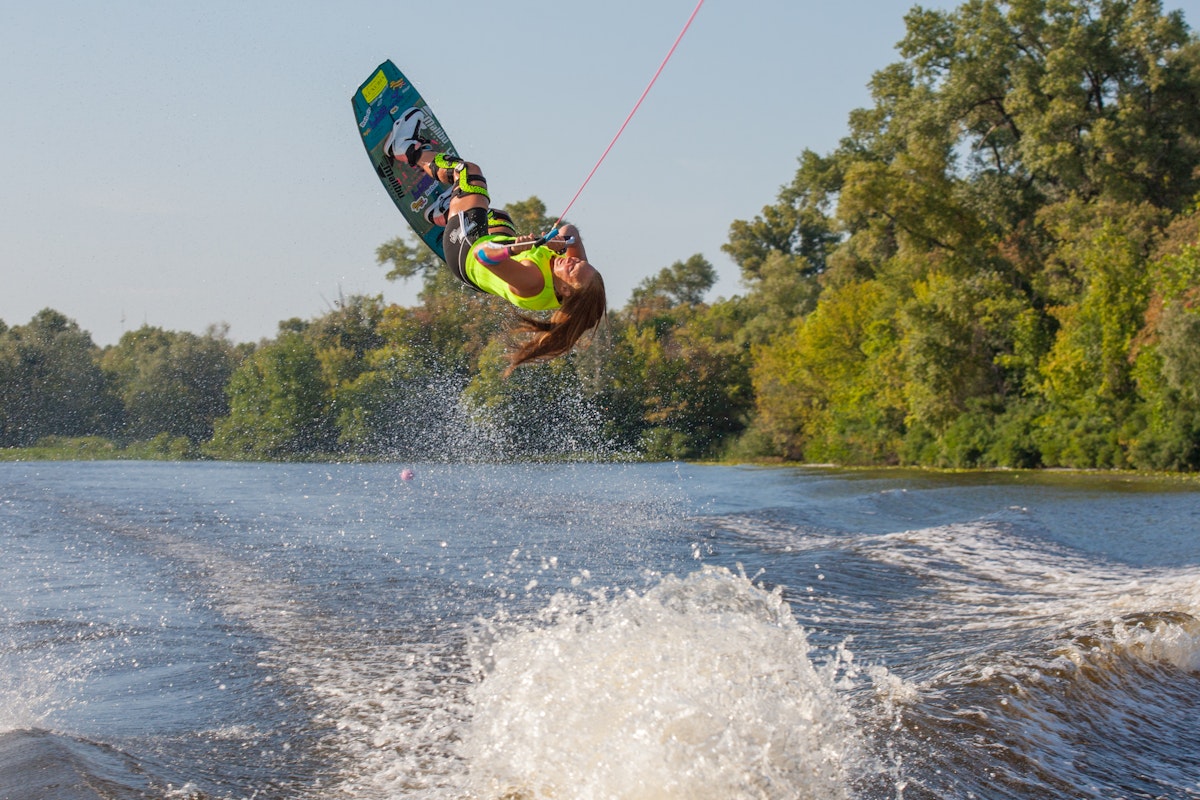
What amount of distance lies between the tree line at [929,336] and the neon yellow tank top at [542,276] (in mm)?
19990

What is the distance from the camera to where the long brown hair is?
17.8ft

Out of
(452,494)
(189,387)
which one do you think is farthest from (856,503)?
(189,387)

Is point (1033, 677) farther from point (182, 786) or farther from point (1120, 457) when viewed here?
point (1120, 457)

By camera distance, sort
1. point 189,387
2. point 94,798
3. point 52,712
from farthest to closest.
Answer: point 189,387 < point 52,712 < point 94,798

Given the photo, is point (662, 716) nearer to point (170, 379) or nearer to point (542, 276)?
point (542, 276)

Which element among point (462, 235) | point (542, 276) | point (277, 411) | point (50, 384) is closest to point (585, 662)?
point (542, 276)

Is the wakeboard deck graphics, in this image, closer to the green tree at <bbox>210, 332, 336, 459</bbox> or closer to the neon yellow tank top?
the neon yellow tank top

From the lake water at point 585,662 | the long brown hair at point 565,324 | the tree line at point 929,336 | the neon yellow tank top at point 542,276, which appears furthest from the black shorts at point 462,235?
the tree line at point 929,336

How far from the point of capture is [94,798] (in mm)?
3598

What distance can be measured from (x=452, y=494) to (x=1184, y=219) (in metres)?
19.8

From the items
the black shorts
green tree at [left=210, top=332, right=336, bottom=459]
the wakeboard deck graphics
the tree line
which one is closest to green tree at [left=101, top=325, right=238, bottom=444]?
the tree line

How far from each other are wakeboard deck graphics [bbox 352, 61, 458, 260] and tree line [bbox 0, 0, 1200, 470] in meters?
18.2

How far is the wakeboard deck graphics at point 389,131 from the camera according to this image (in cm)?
767

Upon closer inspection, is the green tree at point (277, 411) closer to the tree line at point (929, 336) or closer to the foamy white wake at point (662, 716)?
the tree line at point (929, 336)
